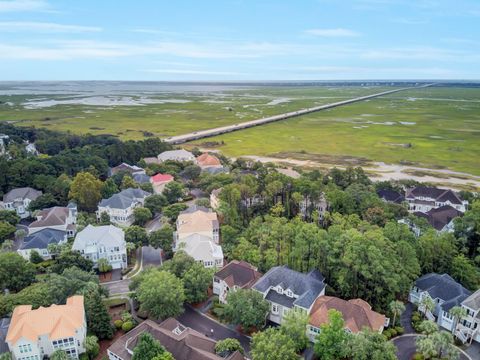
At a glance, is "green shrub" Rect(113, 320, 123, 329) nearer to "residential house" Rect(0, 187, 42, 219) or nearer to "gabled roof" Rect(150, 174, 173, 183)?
"residential house" Rect(0, 187, 42, 219)

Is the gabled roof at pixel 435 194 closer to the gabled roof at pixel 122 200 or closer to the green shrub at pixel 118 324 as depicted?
the gabled roof at pixel 122 200

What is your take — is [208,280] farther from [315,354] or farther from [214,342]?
[315,354]

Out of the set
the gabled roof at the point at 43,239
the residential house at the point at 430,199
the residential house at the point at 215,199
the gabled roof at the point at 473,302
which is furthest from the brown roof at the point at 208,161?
the gabled roof at the point at 473,302

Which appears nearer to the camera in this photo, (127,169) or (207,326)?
(207,326)

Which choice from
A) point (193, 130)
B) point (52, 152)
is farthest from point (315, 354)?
point (193, 130)

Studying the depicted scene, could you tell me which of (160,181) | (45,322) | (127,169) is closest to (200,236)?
(45,322)

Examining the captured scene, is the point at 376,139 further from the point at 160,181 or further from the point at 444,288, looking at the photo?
the point at 444,288
